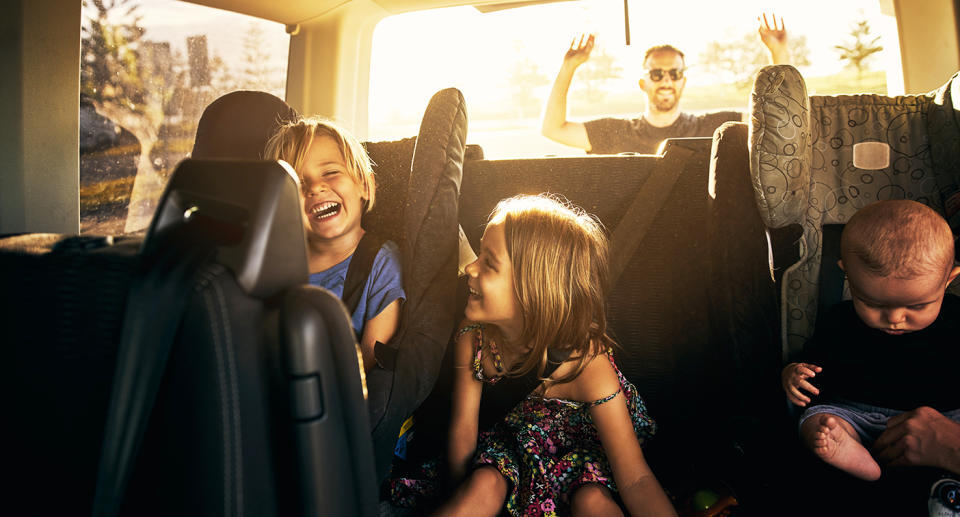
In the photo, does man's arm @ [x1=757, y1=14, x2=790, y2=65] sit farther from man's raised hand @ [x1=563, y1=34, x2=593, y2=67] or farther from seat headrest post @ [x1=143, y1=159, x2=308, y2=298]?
seat headrest post @ [x1=143, y1=159, x2=308, y2=298]

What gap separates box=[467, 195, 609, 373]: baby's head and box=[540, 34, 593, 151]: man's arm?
6.05ft

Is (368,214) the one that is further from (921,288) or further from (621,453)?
(921,288)

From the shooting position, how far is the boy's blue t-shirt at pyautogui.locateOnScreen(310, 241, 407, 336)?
1669 millimetres

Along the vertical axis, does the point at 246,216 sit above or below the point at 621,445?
above

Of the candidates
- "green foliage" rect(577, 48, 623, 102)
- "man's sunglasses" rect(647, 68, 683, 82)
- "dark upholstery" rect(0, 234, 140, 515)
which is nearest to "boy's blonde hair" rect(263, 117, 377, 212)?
"dark upholstery" rect(0, 234, 140, 515)

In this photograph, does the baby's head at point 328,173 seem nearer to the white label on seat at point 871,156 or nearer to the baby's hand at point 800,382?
the baby's hand at point 800,382

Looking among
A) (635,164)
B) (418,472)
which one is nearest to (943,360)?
(635,164)

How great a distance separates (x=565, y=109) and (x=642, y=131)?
0.41m

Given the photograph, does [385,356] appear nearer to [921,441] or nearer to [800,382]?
[800,382]

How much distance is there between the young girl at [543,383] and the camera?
4.85 feet

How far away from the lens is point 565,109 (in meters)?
3.42

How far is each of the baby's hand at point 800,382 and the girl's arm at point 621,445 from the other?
1.16 feet

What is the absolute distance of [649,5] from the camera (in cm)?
297

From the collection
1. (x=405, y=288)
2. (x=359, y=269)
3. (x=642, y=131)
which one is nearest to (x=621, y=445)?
(x=405, y=288)
